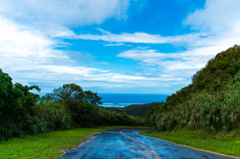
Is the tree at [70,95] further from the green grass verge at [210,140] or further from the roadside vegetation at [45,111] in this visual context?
the green grass verge at [210,140]

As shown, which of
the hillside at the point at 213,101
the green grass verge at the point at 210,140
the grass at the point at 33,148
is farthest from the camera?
the hillside at the point at 213,101

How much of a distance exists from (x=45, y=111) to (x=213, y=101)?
24.7m

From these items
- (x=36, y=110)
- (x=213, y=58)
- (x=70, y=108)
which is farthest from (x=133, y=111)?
(x=36, y=110)

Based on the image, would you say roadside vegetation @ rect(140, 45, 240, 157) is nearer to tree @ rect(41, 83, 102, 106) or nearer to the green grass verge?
the green grass verge

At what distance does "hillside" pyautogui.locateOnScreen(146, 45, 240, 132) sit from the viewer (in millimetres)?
17594

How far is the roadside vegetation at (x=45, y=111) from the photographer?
53.9 ft

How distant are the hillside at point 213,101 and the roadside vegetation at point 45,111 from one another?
17.5 metres

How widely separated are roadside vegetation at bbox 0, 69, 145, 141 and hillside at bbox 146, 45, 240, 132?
57.5ft

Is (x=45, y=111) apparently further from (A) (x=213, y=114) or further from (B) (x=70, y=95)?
(A) (x=213, y=114)

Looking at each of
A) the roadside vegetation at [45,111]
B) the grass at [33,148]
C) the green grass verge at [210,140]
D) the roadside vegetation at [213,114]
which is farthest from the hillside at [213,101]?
the roadside vegetation at [45,111]

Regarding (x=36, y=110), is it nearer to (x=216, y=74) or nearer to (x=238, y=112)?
(x=238, y=112)

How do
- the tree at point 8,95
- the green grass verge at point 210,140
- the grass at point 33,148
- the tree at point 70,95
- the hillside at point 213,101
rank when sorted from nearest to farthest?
1. the grass at point 33,148
2. the green grass verge at point 210,140
3. the tree at point 8,95
4. the hillside at point 213,101
5. the tree at point 70,95

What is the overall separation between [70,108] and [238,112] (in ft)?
120

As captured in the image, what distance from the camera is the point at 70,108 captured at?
44.5m
